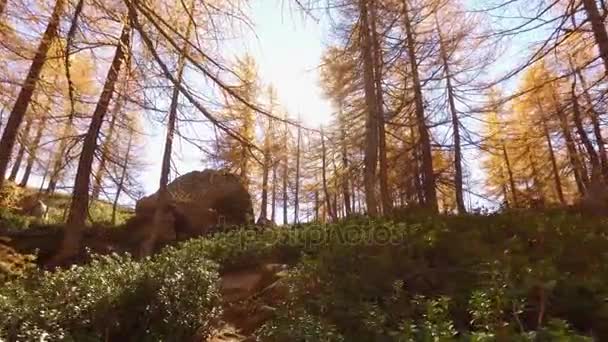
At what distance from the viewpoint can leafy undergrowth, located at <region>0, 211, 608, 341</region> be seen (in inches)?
126

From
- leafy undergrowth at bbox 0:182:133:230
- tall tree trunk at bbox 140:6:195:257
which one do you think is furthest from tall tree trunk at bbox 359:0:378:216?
leafy undergrowth at bbox 0:182:133:230

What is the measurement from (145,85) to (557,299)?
377cm

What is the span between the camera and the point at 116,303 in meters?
4.21

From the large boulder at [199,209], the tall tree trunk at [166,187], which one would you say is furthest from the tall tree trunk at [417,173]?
the tall tree trunk at [166,187]

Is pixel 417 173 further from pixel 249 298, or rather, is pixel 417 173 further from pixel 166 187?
pixel 166 187

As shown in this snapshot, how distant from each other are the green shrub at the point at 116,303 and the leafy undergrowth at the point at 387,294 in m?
0.01

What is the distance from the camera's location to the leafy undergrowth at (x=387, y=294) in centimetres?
319

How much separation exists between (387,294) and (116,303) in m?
2.77

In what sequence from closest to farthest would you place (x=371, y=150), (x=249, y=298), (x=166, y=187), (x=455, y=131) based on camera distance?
(x=166, y=187) → (x=249, y=298) → (x=371, y=150) → (x=455, y=131)

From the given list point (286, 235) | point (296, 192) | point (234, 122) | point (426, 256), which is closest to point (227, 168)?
point (234, 122)

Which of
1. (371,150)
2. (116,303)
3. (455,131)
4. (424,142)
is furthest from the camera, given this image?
(455,131)

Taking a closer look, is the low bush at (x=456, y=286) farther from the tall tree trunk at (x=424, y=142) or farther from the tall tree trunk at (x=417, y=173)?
the tall tree trunk at (x=417, y=173)

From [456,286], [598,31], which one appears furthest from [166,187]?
[598,31]

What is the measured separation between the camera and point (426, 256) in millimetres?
4984
